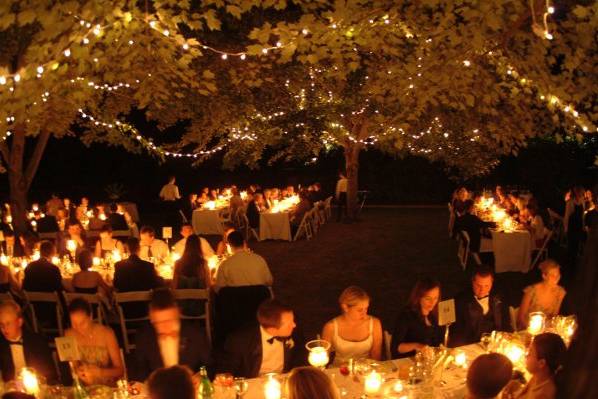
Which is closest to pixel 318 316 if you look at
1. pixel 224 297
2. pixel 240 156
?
pixel 224 297

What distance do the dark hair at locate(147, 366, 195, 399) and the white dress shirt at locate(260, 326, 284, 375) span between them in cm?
137

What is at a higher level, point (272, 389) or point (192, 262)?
point (192, 262)

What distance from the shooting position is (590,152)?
60.8 ft

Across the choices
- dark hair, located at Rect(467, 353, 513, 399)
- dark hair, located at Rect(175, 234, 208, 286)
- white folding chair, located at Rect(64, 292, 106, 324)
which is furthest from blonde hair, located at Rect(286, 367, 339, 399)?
dark hair, located at Rect(175, 234, 208, 286)

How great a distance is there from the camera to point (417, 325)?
4844mm

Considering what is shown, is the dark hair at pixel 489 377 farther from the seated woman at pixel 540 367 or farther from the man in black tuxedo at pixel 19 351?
the man in black tuxedo at pixel 19 351

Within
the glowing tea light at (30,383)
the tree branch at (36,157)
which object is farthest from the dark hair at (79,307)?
the tree branch at (36,157)

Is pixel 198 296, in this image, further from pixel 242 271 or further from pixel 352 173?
pixel 352 173

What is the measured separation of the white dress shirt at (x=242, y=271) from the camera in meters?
6.65

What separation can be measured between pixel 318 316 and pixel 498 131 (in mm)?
3411

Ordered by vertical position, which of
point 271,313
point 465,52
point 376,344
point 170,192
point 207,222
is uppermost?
point 465,52

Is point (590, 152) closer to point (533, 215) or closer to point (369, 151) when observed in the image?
point (369, 151)

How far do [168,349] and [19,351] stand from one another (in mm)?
1291

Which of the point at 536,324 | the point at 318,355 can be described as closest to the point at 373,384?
the point at 318,355
